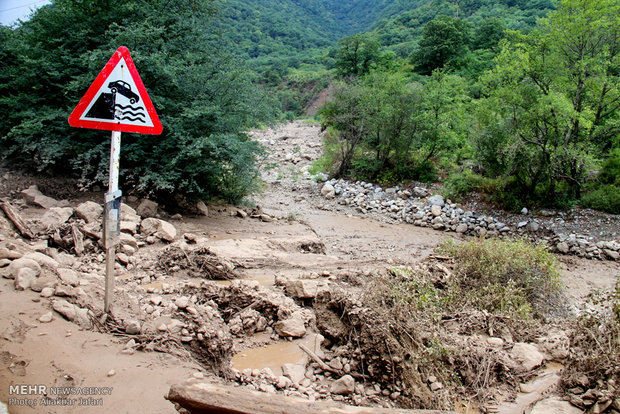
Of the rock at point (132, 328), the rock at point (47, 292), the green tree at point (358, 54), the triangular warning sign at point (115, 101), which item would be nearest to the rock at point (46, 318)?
the rock at point (47, 292)

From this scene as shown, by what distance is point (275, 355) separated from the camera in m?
3.47

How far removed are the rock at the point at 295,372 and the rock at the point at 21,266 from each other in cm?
238

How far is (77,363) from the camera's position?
98.0 inches

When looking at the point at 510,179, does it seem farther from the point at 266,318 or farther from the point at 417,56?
the point at 417,56

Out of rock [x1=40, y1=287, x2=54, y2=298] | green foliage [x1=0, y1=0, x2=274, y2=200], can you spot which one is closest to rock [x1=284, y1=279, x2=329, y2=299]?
rock [x1=40, y1=287, x2=54, y2=298]

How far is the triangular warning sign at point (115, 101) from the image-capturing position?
303cm

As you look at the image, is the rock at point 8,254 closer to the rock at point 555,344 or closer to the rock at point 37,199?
the rock at point 37,199

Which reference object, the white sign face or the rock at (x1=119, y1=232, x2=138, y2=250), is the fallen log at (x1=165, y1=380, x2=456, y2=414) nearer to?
the white sign face

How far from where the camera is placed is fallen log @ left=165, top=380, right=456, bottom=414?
201 centimetres

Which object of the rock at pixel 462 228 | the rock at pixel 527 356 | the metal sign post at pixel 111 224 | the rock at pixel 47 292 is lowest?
the rock at pixel 462 228

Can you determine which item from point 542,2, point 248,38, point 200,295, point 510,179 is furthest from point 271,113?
point 248,38

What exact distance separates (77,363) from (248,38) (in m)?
80.7

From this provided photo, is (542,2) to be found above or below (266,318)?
above

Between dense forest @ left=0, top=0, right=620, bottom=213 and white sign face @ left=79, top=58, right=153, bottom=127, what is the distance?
396cm
